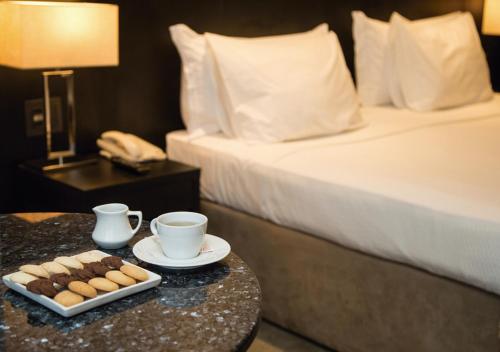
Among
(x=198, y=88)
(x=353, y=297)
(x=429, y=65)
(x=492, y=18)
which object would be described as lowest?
(x=353, y=297)

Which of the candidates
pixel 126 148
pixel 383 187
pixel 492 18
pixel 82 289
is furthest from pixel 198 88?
pixel 492 18

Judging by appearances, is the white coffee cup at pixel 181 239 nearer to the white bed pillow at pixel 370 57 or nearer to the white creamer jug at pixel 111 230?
the white creamer jug at pixel 111 230

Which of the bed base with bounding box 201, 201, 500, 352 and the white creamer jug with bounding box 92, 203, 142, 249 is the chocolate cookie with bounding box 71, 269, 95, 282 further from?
the bed base with bounding box 201, 201, 500, 352

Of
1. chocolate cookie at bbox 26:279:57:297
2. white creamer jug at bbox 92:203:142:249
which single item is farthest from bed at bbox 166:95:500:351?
chocolate cookie at bbox 26:279:57:297

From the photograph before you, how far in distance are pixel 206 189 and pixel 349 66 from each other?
4.56 ft

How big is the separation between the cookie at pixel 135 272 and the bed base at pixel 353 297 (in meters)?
1.15

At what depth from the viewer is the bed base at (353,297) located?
2.06m

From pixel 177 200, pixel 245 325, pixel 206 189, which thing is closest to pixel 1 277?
pixel 245 325

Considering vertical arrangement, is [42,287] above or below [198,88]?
below

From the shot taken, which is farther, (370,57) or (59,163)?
(370,57)

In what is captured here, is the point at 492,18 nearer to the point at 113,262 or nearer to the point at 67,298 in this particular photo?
the point at 113,262

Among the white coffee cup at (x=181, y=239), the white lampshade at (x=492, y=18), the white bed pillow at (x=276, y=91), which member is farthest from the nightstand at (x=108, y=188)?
the white lampshade at (x=492, y=18)

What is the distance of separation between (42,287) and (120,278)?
0.41 ft

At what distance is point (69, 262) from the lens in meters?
1.26
